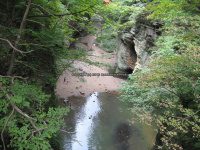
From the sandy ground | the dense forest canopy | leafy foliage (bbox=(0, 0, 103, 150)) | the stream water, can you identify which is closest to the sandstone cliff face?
the sandy ground

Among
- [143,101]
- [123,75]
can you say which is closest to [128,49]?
[123,75]

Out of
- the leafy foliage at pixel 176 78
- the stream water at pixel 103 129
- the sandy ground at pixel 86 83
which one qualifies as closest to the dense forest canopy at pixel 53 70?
the leafy foliage at pixel 176 78

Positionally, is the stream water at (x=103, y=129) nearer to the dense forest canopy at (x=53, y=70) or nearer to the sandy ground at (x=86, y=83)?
the sandy ground at (x=86, y=83)

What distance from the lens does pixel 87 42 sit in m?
38.4

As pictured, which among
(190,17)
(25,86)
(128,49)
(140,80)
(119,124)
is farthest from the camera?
(128,49)

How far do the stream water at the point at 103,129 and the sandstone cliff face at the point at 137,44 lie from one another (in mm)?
4363

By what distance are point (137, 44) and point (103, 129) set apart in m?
9.43

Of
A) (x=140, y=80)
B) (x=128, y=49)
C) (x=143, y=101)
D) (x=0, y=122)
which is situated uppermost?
(x=0, y=122)

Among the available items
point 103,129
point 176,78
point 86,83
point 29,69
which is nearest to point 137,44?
point 86,83

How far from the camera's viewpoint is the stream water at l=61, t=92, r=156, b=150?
15734 millimetres

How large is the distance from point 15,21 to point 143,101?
6875 mm

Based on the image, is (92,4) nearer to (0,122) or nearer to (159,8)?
(159,8)

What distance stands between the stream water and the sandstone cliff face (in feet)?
14.3

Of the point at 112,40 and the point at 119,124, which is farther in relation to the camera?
the point at 112,40
